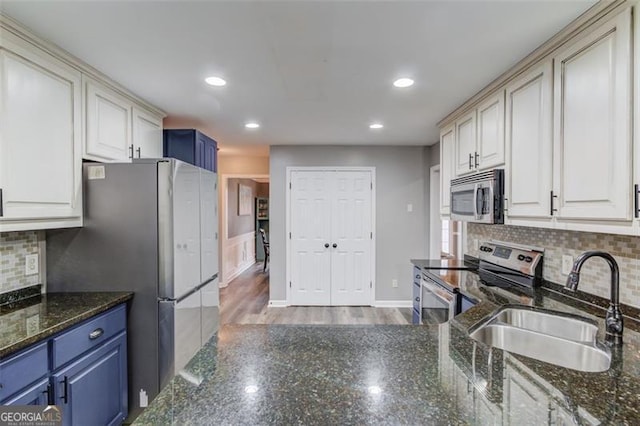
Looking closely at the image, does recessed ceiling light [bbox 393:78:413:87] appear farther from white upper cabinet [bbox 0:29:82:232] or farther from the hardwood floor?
the hardwood floor

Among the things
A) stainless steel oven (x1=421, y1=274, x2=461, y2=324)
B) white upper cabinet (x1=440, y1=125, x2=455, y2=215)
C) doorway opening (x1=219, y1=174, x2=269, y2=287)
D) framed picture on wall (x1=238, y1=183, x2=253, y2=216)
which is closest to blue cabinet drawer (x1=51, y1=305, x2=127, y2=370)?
stainless steel oven (x1=421, y1=274, x2=461, y2=324)

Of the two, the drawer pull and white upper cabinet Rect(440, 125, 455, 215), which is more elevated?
white upper cabinet Rect(440, 125, 455, 215)

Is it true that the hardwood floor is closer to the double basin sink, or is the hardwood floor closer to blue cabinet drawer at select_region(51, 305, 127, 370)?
blue cabinet drawer at select_region(51, 305, 127, 370)

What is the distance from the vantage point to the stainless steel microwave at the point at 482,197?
212 cm

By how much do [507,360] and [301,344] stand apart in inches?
28.4

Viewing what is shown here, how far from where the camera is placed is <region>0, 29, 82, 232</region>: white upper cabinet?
58.6 inches

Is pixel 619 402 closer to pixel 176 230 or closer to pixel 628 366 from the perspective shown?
pixel 628 366

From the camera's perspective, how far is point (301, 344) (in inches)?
47.7

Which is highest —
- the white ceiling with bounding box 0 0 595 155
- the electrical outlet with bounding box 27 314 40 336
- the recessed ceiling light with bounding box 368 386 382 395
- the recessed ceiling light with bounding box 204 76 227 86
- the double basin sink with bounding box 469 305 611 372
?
the white ceiling with bounding box 0 0 595 155

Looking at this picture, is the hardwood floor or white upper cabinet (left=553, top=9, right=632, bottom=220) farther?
the hardwood floor

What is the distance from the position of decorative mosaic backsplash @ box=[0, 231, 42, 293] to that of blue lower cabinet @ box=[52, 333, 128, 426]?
2.14 ft

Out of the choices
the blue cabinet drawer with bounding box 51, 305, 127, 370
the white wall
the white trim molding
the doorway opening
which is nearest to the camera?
the blue cabinet drawer with bounding box 51, 305, 127, 370

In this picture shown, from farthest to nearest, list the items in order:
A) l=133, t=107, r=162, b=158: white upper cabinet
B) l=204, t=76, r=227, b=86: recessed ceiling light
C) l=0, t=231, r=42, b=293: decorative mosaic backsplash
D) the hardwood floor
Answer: the hardwood floor
l=133, t=107, r=162, b=158: white upper cabinet
l=204, t=76, r=227, b=86: recessed ceiling light
l=0, t=231, r=42, b=293: decorative mosaic backsplash

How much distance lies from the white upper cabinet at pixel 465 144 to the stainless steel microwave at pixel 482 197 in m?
0.12
